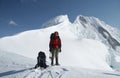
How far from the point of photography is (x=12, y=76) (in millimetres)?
10719

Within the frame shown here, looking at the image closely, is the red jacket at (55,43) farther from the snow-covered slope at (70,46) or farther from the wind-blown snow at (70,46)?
the snow-covered slope at (70,46)

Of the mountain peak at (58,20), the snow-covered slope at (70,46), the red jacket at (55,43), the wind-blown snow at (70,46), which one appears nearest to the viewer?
the red jacket at (55,43)

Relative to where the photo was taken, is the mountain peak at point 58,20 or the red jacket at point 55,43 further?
the mountain peak at point 58,20

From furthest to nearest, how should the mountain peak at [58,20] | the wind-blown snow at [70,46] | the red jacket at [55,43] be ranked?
the mountain peak at [58,20], the wind-blown snow at [70,46], the red jacket at [55,43]

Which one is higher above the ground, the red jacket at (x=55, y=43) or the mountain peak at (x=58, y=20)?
the mountain peak at (x=58, y=20)

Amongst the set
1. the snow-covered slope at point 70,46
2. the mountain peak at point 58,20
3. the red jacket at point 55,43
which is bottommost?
the red jacket at point 55,43

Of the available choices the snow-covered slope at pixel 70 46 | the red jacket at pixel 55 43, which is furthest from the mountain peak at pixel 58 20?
the red jacket at pixel 55 43

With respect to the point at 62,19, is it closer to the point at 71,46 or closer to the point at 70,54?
the point at 71,46

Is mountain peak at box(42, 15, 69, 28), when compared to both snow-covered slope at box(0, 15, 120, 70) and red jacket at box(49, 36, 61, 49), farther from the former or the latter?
red jacket at box(49, 36, 61, 49)

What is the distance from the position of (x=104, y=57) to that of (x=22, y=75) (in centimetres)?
4427

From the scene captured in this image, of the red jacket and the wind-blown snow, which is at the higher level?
the wind-blown snow

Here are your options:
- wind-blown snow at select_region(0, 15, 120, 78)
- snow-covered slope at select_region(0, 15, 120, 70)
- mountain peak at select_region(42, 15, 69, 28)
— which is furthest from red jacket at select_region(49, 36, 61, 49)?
mountain peak at select_region(42, 15, 69, 28)

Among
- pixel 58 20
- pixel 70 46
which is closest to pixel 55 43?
pixel 70 46

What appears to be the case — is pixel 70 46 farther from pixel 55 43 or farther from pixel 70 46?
pixel 55 43
